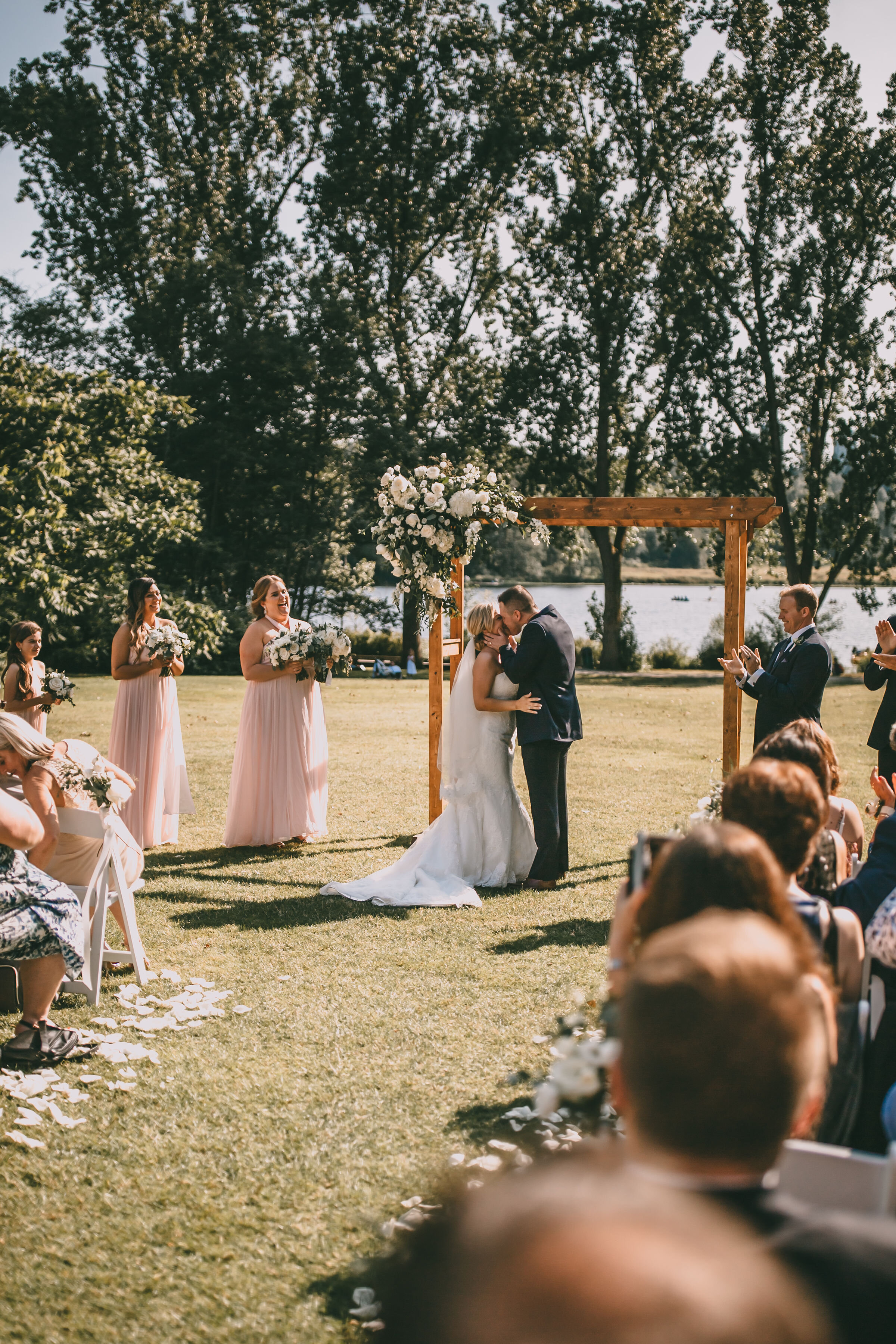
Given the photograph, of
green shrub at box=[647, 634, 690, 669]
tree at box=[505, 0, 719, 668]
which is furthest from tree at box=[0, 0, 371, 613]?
green shrub at box=[647, 634, 690, 669]

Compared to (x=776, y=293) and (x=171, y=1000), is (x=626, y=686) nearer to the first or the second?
(x=776, y=293)

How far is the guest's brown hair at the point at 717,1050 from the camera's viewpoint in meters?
1.26

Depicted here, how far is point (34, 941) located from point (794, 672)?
5.15 metres

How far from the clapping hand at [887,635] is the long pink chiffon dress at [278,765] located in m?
4.51

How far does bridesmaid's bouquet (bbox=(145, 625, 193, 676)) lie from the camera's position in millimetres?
8555

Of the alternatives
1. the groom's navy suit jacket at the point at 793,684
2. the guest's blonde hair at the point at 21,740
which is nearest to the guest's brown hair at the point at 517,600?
the groom's navy suit jacket at the point at 793,684

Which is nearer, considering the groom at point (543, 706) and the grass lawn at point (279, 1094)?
the grass lawn at point (279, 1094)

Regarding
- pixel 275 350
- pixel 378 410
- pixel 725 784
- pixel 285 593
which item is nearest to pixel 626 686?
pixel 378 410

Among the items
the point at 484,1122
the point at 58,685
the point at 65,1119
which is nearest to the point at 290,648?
the point at 58,685

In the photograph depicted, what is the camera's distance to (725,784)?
3.28m

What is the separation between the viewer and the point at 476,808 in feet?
26.8

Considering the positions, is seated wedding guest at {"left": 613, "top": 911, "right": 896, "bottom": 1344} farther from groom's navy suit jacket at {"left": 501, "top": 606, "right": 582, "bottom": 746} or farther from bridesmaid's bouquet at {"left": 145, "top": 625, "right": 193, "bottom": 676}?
bridesmaid's bouquet at {"left": 145, "top": 625, "right": 193, "bottom": 676}

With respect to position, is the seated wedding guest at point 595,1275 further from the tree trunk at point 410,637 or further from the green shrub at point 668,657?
the green shrub at point 668,657

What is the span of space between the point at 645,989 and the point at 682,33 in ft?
123
